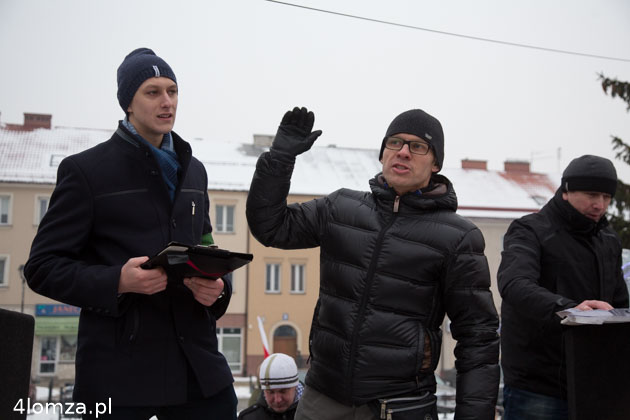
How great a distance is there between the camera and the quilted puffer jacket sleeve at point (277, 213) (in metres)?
2.64

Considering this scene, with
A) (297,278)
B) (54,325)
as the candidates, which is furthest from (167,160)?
(297,278)

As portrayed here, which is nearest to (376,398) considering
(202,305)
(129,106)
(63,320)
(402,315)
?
(402,315)

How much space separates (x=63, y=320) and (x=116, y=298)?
28290 millimetres

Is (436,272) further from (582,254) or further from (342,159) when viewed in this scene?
(342,159)

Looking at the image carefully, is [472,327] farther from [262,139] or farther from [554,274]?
[262,139]

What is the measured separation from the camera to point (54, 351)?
1123 inches

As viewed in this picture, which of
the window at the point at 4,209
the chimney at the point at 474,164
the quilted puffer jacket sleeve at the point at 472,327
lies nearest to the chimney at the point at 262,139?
the chimney at the point at 474,164

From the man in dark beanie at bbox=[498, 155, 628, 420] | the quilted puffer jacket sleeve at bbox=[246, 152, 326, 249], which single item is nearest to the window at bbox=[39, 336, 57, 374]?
the man in dark beanie at bbox=[498, 155, 628, 420]

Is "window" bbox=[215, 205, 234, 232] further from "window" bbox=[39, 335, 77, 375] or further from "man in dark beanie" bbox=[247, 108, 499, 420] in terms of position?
"man in dark beanie" bbox=[247, 108, 499, 420]

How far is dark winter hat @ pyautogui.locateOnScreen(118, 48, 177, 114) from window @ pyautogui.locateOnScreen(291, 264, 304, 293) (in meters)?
28.6

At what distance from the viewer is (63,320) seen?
28.5 metres

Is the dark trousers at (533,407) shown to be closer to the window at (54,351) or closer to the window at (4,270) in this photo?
the window at (54,351)

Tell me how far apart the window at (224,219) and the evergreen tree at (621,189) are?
17826mm

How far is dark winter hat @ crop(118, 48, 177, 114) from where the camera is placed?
2.40 meters
